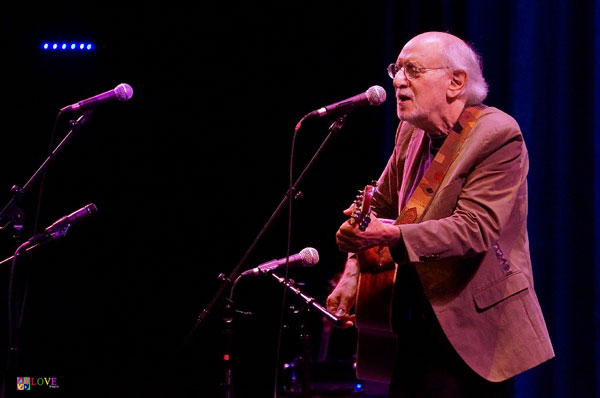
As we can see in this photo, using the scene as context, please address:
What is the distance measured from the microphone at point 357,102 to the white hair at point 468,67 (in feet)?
1.49

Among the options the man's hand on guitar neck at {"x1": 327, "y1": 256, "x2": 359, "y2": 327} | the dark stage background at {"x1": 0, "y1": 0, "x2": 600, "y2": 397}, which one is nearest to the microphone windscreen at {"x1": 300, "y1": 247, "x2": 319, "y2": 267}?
the man's hand on guitar neck at {"x1": 327, "y1": 256, "x2": 359, "y2": 327}

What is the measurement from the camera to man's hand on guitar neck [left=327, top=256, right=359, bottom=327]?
2.77 m

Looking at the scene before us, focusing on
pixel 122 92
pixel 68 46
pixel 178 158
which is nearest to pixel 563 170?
pixel 122 92

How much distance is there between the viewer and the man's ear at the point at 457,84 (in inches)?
100

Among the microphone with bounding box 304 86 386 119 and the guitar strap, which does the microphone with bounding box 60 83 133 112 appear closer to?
the microphone with bounding box 304 86 386 119

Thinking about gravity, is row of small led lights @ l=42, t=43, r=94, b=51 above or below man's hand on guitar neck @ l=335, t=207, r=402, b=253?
above

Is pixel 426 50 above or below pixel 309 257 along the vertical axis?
above

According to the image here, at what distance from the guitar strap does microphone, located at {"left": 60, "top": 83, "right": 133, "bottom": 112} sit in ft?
5.31

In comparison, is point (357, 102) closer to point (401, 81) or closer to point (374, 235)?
point (401, 81)

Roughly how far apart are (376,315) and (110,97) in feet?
5.77

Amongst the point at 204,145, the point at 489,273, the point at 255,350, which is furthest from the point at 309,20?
the point at 489,273

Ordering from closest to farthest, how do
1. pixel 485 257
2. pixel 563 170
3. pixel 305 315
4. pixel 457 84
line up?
pixel 485 257
pixel 457 84
pixel 305 315
pixel 563 170

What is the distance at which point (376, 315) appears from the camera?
2.48m

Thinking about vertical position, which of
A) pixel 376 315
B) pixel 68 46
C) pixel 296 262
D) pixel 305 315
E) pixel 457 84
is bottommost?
pixel 305 315
